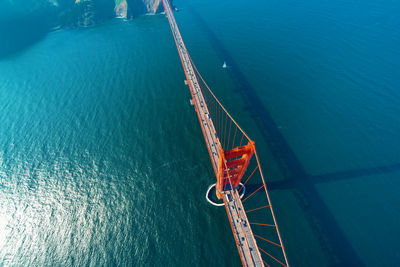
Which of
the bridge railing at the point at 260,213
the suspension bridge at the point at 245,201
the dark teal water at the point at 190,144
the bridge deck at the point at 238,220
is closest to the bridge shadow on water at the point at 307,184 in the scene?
the dark teal water at the point at 190,144

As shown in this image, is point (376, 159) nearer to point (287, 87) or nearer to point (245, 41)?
point (287, 87)

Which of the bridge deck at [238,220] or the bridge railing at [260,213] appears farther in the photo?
the bridge railing at [260,213]

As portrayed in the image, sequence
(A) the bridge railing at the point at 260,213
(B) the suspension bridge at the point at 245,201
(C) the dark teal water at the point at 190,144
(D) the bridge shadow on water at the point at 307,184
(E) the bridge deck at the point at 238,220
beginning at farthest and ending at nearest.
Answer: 1. (C) the dark teal water at the point at 190,144
2. (D) the bridge shadow on water at the point at 307,184
3. (A) the bridge railing at the point at 260,213
4. (E) the bridge deck at the point at 238,220
5. (B) the suspension bridge at the point at 245,201

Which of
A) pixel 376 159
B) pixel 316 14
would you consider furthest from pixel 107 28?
pixel 376 159

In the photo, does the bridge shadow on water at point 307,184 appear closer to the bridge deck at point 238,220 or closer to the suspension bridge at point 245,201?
the suspension bridge at point 245,201

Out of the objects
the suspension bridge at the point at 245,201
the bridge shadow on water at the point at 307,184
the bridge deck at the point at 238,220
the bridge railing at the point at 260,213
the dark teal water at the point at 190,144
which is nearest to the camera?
the suspension bridge at the point at 245,201

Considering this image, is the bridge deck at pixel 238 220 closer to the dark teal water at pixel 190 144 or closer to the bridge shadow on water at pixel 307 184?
the dark teal water at pixel 190 144

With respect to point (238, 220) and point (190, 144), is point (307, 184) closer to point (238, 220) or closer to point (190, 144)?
point (238, 220)
